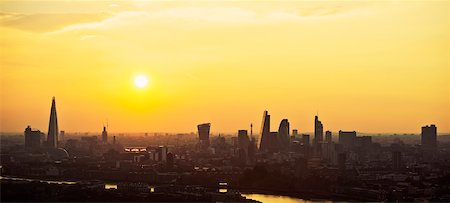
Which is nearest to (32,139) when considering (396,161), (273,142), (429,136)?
(273,142)

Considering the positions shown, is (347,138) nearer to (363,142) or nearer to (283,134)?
(363,142)

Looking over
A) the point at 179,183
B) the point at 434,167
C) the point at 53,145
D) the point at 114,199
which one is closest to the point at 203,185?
the point at 179,183

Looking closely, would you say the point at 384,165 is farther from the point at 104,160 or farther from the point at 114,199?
the point at 114,199

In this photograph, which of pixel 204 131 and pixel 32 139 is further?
pixel 204 131

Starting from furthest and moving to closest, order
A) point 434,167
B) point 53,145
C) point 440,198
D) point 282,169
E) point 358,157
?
point 53,145, point 358,157, point 434,167, point 282,169, point 440,198

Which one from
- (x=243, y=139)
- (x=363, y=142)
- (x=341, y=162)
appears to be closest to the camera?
(x=341, y=162)

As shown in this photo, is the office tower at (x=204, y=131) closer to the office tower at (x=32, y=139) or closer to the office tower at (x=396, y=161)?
the office tower at (x=32, y=139)
